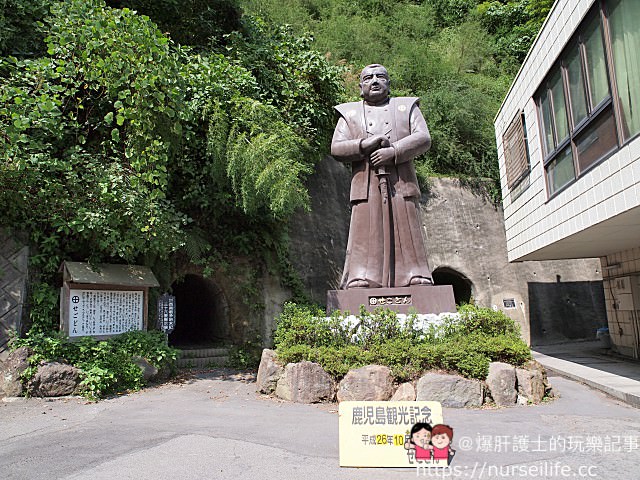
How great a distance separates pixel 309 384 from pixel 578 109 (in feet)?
19.6

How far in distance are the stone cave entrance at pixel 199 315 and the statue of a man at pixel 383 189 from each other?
460 cm

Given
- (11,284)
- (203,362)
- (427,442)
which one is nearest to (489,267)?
(203,362)

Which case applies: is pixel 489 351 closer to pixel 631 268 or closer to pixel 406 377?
pixel 406 377

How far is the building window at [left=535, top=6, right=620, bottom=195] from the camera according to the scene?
662 cm

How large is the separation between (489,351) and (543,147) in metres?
5.10

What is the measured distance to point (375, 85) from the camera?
779 centimetres

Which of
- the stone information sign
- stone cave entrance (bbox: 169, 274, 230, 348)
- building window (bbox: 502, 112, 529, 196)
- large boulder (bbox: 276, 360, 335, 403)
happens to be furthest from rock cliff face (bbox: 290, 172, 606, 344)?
large boulder (bbox: 276, 360, 335, 403)

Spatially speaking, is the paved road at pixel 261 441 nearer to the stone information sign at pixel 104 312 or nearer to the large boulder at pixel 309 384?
the large boulder at pixel 309 384

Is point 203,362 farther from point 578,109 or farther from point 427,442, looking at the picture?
point 578,109

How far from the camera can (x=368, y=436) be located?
329cm

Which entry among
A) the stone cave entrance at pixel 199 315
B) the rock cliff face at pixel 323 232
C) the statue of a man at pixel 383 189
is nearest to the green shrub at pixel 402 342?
the statue of a man at pixel 383 189

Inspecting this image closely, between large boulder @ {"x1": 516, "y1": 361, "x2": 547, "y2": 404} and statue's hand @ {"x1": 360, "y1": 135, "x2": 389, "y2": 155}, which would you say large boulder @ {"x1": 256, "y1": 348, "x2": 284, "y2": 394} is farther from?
statue's hand @ {"x1": 360, "y1": 135, "x2": 389, "y2": 155}

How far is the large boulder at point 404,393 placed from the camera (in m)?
5.56

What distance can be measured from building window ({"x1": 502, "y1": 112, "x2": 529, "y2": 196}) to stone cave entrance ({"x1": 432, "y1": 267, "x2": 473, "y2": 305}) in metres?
4.69
